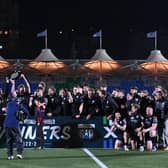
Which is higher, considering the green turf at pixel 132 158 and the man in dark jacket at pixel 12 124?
the man in dark jacket at pixel 12 124

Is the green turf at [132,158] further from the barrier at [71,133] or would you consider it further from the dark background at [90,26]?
the dark background at [90,26]

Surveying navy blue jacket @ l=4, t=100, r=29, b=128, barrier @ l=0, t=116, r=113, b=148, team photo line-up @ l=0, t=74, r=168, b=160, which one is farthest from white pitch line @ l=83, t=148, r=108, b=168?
navy blue jacket @ l=4, t=100, r=29, b=128

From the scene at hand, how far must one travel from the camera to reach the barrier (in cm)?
1795

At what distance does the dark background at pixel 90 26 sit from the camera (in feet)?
152

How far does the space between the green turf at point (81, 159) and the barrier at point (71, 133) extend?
62 centimetres

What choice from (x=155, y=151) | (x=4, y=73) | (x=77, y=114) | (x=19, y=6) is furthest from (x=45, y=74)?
(x=19, y=6)

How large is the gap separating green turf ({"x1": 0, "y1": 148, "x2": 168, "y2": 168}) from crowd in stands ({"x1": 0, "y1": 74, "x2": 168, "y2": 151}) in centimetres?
93

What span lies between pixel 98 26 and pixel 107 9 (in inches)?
65.3

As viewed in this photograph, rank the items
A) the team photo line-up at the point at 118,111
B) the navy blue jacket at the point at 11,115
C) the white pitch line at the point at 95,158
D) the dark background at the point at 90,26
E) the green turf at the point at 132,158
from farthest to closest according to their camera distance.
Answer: the dark background at the point at 90,26 < the team photo line-up at the point at 118,111 < the navy blue jacket at the point at 11,115 < the green turf at the point at 132,158 < the white pitch line at the point at 95,158

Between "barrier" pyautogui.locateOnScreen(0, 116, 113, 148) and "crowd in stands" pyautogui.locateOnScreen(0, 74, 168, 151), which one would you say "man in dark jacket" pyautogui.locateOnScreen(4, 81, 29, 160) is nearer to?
"crowd in stands" pyautogui.locateOnScreen(0, 74, 168, 151)

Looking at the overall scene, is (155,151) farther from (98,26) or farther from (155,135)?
(98,26)

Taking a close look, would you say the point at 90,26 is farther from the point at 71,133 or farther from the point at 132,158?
the point at 132,158

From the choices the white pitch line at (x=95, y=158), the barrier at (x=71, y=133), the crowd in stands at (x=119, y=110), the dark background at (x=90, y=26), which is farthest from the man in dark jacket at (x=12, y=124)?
the dark background at (x=90, y=26)

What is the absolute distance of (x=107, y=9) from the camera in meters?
47.2
